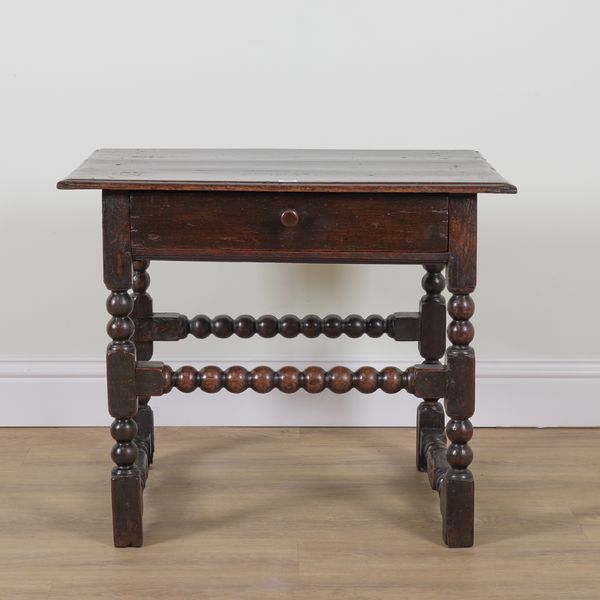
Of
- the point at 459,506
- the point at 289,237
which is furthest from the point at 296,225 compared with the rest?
the point at 459,506

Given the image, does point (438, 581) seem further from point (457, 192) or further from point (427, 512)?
point (457, 192)

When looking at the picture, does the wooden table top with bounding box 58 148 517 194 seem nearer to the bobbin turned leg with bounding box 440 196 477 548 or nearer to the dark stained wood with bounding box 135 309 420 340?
the bobbin turned leg with bounding box 440 196 477 548

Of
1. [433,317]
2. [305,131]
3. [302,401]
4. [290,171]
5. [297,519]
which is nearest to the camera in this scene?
[290,171]

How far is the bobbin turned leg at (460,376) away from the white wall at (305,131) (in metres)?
0.73

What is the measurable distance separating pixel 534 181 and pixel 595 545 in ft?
3.29

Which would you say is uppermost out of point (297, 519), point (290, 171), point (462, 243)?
point (290, 171)

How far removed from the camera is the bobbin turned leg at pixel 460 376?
79.4 inches

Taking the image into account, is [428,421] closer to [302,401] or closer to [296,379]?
[302,401]

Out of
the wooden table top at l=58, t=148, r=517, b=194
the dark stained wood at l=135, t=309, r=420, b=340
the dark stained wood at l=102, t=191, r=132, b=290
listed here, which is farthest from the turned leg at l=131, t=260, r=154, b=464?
the dark stained wood at l=102, t=191, r=132, b=290

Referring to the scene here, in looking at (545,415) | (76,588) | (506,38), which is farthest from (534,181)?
(76,588)

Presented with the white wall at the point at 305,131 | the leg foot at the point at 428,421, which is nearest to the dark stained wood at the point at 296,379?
the leg foot at the point at 428,421

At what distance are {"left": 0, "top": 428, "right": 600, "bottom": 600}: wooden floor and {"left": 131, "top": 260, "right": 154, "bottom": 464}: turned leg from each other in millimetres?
91

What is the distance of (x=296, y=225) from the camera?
202cm

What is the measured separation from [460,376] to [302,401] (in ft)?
2.71
